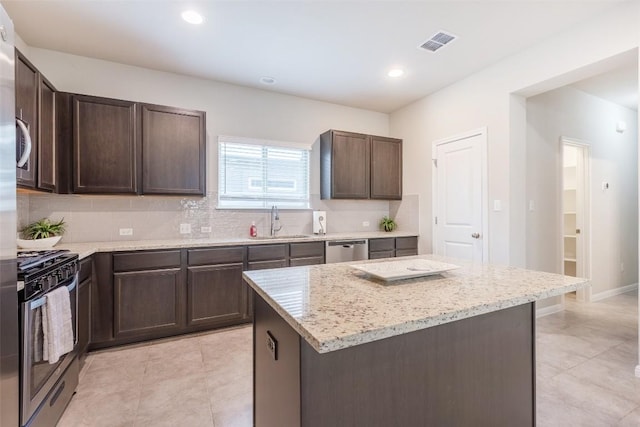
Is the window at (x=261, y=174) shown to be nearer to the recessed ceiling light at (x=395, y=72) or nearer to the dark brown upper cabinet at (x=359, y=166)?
the dark brown upper cabinet at (x=359, y=166)

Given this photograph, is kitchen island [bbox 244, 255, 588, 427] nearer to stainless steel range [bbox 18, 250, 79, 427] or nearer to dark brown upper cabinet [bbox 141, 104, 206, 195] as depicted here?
stainless steel range [bbox 18, 250, 79, 427]

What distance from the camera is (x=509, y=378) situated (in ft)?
4.59

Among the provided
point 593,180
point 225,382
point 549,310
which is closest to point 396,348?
point 225,382

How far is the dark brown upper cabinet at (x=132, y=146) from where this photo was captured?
9.30ft

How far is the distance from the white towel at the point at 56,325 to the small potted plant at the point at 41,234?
3.55 ft

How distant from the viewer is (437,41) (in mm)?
2904

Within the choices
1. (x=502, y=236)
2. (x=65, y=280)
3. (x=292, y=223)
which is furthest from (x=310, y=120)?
(x=65, y=280)

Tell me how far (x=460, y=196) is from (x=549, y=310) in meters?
1.75

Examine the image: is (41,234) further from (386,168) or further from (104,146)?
(386,168)

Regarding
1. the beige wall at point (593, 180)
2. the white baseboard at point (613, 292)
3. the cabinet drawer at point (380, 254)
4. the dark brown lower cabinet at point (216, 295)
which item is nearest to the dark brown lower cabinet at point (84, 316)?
the dark brown lower cabinet at point (216, 295)

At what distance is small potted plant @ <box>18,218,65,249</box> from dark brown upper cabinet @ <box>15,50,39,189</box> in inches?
19.5

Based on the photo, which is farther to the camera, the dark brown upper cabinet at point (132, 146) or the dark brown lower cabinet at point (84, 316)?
the dark brown upper cabinet at point (132, 146)

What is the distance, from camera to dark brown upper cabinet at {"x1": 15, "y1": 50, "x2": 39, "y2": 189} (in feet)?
6.97

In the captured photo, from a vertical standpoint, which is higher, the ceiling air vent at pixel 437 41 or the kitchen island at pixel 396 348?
the ceiling air vent at pixel 437 41
